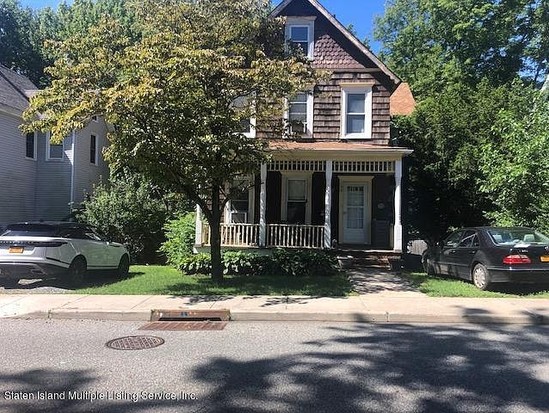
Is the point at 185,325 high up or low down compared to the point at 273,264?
down

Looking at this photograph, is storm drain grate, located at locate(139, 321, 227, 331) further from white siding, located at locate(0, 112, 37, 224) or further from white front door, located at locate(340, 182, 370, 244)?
white siding, located at locate(0, 112, 37, 224)

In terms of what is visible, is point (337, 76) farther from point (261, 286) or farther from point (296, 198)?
point (261, 286)

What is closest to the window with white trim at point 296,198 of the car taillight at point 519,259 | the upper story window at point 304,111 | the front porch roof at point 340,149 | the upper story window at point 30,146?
the upper story window at point 304,111

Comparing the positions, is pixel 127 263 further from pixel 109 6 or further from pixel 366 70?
pixel 109 6

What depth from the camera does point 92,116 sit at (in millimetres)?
10867

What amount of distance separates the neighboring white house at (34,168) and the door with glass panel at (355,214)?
1052 cm

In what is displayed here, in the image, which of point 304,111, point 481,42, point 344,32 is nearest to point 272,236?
point 304,111

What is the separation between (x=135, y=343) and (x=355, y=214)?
42.5ft

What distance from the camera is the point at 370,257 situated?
16484 millimetres

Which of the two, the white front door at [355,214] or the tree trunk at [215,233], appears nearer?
the tree trunk at [215,233]

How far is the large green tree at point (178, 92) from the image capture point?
1030 cm

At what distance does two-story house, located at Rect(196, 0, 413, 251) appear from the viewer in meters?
16.9

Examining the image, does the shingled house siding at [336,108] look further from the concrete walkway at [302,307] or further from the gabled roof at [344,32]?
the concrete walkway at [302,307]

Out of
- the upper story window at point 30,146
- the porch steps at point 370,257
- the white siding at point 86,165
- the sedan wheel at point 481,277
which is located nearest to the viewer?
the sedan wheel at point 481,277
